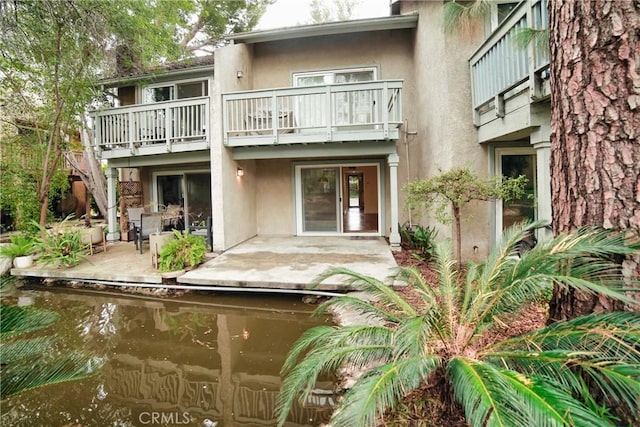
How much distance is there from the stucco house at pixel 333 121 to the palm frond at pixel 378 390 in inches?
130

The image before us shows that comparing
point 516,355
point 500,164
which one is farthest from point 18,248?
point 500,164

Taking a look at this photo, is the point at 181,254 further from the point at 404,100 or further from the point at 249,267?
the point at 404,100

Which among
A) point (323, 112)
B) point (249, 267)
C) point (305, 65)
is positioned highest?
point (305, 65)

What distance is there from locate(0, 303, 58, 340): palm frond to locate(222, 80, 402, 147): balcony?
17.9 feet

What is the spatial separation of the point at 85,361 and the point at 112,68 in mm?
8868

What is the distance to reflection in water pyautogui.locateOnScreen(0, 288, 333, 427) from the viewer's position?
252cm

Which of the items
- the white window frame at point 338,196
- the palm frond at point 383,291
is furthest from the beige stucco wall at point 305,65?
the palm frond at point 383,291

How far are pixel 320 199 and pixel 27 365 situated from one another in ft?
24.7

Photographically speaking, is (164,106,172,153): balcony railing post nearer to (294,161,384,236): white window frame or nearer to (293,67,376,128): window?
(293,67,376,128): window

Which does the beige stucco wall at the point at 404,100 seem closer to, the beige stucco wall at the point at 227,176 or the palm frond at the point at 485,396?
the beige stucco wall at the point at 227,176

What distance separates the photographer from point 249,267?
5.73 meters

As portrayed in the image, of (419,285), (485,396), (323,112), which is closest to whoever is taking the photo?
(485,396)

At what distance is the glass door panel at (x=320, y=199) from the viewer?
8953 millimetres

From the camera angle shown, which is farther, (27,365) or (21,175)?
(21,175)
